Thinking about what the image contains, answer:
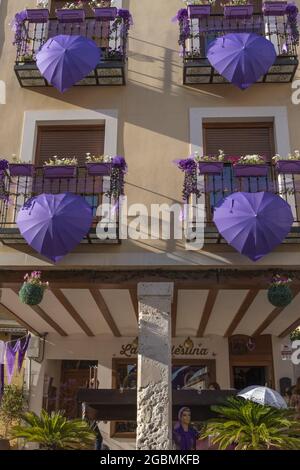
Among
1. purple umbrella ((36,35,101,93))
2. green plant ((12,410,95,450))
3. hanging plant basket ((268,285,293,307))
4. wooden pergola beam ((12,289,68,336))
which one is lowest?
green plant ((12,410,95,450))

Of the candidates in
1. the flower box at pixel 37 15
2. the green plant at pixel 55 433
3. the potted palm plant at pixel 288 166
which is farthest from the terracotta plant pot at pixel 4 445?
the flower box at pixel 37 15

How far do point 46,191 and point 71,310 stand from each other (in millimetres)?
2932

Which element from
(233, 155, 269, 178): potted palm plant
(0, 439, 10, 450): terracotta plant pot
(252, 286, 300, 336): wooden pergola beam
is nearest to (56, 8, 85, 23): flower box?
(233, 155, 269, 178): potted palm plant

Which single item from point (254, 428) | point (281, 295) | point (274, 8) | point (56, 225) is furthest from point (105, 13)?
point (254, 428)

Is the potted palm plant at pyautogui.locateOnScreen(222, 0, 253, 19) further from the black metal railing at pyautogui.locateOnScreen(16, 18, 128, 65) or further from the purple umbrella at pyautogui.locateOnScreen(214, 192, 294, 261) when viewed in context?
the purple umbrella at pyautogui.locateOnScreen(214, 192, 294, 261)

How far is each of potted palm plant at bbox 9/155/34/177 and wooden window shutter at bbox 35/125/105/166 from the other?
854mm

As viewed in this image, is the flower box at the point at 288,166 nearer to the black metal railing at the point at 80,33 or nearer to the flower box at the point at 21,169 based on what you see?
the black metal railing at the point at 80,33

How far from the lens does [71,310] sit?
1138 centimetres

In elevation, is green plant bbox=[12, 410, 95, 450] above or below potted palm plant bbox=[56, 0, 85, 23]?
below

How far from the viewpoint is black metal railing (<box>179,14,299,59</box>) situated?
10.0 m

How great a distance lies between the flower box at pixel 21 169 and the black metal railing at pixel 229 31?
358 centimetres

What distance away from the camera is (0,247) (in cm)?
917

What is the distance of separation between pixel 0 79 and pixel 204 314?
648 centimetres

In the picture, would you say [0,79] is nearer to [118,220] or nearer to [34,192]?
[34,192]
